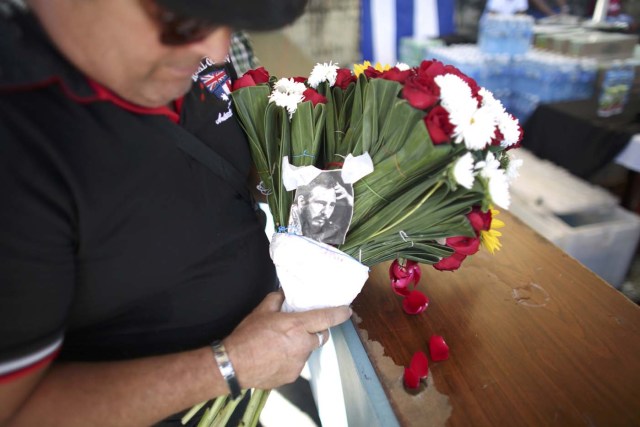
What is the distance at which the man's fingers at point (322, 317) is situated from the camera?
0.80 meters

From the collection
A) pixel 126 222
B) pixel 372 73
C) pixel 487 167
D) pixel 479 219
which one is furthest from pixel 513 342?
pixel 126 222

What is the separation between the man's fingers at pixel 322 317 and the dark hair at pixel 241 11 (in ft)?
1.67

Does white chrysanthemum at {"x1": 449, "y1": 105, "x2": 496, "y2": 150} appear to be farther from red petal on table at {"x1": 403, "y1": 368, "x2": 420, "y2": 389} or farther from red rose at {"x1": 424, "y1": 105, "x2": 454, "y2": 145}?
red petal on table at {"x1": 403, "y1": 368, "x2": 420, "y2": 389}

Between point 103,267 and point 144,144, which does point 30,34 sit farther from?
point 103,267

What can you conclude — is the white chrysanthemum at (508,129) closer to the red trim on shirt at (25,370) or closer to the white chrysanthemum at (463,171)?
the white chrysanthemum at (463,171)

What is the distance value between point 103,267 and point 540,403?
2.53 ft

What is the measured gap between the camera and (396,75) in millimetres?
786

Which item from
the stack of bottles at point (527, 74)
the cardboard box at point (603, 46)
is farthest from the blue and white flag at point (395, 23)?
the cardboard box at point (603, 46)

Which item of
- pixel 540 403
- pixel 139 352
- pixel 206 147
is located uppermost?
pixel 206 147

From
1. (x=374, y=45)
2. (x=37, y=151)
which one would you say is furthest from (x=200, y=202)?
(x=374, y=45)

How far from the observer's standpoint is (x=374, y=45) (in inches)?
152

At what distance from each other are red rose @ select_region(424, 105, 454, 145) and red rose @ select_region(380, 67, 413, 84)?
103mm

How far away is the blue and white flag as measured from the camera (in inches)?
147

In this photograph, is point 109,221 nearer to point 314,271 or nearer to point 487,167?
point 314,271
